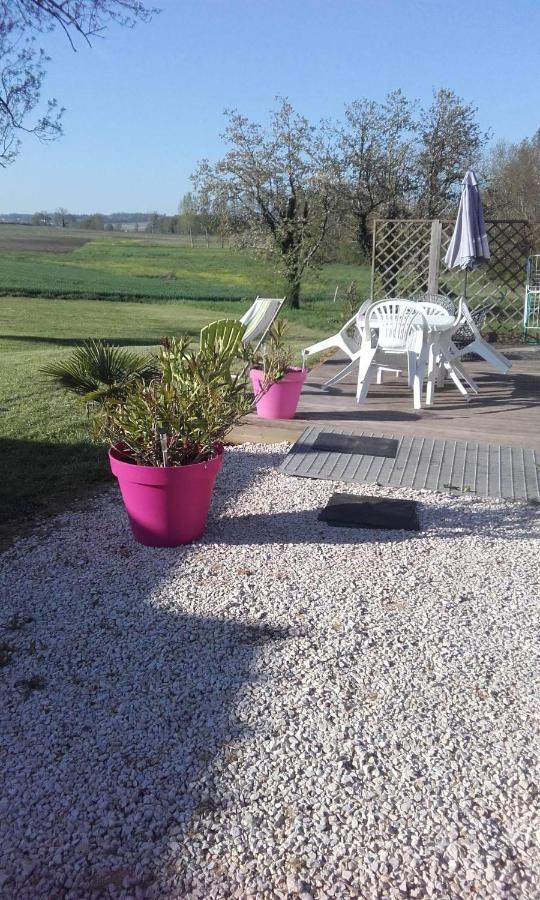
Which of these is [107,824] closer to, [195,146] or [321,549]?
[321,549]

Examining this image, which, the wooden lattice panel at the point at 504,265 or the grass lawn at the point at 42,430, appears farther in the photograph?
the wooden lattice panel at the point at 504,265

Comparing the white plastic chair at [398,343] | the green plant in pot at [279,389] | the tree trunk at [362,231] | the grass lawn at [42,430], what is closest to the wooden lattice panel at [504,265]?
the grass lawn at [42,430]

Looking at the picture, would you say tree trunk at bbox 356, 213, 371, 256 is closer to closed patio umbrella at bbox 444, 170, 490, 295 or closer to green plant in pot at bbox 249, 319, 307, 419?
closed patio umbrella at bbox 444, 170, 490, 295

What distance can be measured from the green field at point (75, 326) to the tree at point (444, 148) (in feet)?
8.23

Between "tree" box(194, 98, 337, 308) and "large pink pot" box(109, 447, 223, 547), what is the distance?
14815 millimetres

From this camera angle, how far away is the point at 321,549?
3.15 meters

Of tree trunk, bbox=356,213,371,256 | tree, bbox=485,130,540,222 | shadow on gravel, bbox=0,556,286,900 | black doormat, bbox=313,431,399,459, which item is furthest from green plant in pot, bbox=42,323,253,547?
tree, bbox=485,130,540,222

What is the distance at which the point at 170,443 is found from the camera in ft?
10.3

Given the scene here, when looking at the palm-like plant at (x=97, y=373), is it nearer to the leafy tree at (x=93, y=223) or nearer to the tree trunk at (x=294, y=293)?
the tree trunk at (x=294, y=293)

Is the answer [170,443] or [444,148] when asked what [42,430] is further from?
[444,148]

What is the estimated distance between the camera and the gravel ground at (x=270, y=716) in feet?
4.95

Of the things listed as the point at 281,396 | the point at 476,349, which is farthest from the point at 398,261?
the point at 281,396

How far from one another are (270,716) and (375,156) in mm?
17059

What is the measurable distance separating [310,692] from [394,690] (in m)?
0.25
